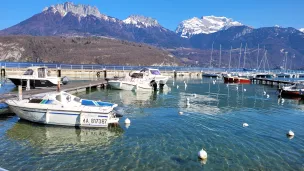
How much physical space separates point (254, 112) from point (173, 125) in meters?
12.2

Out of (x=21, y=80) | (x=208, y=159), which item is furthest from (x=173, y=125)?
(x=21, y=80)

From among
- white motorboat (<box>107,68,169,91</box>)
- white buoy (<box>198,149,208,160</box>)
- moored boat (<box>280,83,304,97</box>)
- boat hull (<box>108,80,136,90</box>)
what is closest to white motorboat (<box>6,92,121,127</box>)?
white buoy (<box>198,149,208,160</box>)

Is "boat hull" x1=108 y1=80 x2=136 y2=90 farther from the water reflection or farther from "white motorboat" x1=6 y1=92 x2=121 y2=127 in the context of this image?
"white motorboat" x1=6 y1=92 x2=121 y2=127

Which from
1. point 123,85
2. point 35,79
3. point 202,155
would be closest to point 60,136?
point 202,155

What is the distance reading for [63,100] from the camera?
20.2m

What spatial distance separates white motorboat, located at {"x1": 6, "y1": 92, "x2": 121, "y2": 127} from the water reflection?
0.42 m

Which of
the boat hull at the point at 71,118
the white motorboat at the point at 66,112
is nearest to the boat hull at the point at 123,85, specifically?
the white motorboat at the point at 66,112

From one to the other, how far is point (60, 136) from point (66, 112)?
2049mm

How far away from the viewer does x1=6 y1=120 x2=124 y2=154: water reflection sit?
16625mm

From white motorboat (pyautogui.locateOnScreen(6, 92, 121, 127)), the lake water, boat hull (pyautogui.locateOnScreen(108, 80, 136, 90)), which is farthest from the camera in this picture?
boat hull (pyautogui.locateOnScreen(108, 80, 136, 90))

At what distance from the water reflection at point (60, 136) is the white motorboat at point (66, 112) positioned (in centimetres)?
42

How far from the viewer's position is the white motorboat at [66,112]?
1994 cm

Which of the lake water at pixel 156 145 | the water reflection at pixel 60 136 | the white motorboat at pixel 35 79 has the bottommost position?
the lake water at pixel 156 145

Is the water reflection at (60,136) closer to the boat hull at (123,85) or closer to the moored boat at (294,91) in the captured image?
the boat hull at (123,85)
